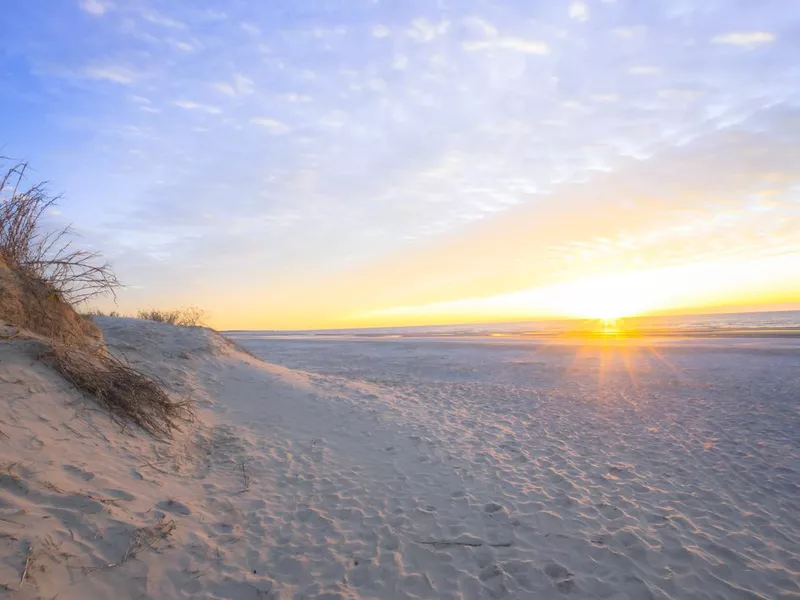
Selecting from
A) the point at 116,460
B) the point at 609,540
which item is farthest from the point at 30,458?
the point at 609,540

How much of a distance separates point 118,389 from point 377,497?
13.5ft

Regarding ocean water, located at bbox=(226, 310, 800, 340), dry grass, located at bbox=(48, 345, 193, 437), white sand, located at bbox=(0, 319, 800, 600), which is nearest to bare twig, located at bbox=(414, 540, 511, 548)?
white sand, located at bbox=(0, 319, 800, 600)

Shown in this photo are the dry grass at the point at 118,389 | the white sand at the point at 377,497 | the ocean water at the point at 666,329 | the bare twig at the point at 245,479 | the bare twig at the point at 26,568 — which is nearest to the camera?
the bare twig at the point at 26,568

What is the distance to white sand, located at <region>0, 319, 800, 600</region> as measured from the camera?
3818 mm

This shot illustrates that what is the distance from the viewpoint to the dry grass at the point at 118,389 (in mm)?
5906

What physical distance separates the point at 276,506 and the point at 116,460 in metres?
1.98

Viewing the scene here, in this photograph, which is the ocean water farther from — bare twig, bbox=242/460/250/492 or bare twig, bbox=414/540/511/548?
bare twig, bbox=242/460/250/492

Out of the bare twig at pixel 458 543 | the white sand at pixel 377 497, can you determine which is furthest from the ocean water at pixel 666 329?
the bare twig at pixel 458 543

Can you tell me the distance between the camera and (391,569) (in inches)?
175

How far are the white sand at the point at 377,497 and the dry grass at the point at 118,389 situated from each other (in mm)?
270

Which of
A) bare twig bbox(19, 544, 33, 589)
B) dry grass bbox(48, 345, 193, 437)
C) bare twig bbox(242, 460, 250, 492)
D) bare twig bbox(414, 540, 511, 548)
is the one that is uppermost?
dry grass bbox(48, 345, 193, 437)

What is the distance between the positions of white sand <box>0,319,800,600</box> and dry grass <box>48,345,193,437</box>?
270 mm

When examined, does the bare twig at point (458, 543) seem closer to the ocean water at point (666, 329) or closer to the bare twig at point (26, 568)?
the bare twig at point (26, 568)

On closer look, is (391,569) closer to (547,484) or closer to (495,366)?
(547,484)
